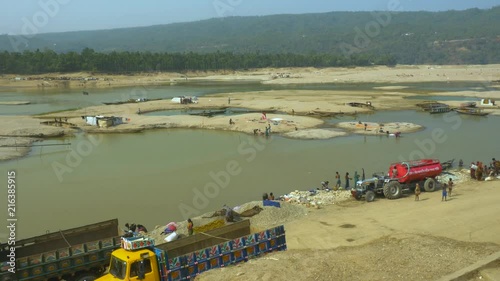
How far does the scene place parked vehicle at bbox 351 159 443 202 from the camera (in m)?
25.7

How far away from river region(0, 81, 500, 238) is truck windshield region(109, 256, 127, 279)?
31.7 ft

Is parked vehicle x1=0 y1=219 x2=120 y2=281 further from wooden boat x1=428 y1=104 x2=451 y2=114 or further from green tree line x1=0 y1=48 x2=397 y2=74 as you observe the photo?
green tree line x1=0 y1=48 x2=397 y2=74

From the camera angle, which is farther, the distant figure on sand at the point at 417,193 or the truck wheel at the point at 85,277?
the distant figure on sand at the point at 417,193

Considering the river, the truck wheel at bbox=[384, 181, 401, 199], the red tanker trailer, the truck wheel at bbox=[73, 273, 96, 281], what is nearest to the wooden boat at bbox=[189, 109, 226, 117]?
the river

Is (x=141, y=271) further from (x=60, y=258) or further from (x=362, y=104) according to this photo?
(x=362, y=104)

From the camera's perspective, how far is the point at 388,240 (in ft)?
59.5

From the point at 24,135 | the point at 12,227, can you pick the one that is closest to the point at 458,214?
the point at 12,227

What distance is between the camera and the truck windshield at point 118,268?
12797mm

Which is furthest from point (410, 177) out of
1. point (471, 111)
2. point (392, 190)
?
point (471, 111)

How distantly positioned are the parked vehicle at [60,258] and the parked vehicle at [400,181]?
14.5 metres

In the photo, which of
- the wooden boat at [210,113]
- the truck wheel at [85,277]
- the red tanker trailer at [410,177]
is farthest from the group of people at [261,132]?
the truck wheel at [85,277]

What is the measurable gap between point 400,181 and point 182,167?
15249mm

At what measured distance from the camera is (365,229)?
2023cm

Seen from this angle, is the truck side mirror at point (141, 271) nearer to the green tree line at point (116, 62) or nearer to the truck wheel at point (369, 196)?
the truck wheel at point (369, 196)
